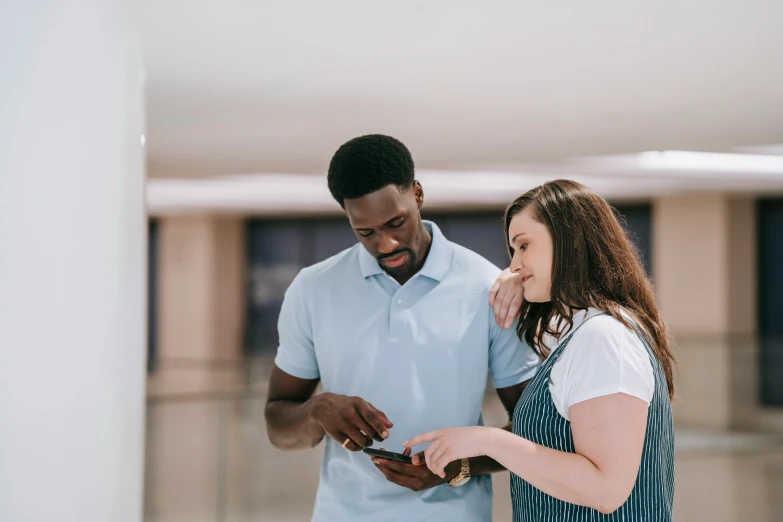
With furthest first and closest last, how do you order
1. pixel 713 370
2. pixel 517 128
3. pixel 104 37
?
1. pixel 713 370
2. pixel 517 128
3. pixel 104 37

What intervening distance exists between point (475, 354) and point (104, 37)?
1.02 m

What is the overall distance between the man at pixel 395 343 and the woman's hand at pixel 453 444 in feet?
0.64

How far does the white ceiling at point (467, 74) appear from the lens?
5.92 feet

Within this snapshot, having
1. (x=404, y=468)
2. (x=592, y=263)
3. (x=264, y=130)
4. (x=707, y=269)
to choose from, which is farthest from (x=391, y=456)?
(x=707, y=269)

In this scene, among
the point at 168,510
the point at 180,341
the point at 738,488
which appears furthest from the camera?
the point at 180,341

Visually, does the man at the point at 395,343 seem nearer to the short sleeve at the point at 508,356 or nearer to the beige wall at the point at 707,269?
the short sleeve at the point at 508,356

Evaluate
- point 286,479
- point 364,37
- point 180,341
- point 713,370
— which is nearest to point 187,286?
point 180,341

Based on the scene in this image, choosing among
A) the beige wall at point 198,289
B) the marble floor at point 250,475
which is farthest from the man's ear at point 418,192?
the beige wall at point 198,289

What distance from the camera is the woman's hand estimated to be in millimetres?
1526

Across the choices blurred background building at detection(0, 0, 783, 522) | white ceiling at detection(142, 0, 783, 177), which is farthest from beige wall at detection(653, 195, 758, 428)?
white ceiling at detection(142, 0, 783, 177)

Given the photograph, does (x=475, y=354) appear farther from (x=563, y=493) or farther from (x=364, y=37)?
(x=364, y=37)

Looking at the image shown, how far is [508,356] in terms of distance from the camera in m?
1.91

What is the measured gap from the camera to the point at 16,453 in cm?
139

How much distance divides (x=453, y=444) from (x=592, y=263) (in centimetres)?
44
